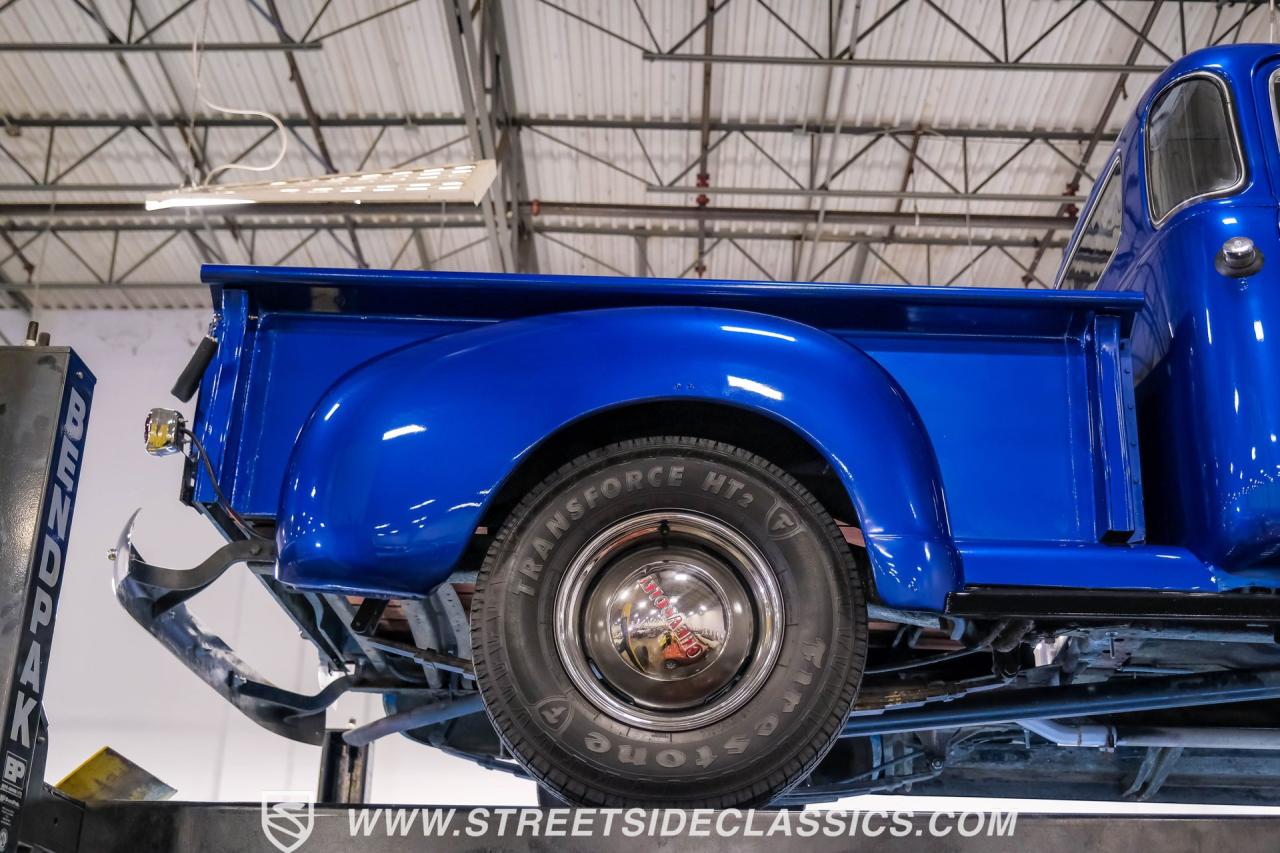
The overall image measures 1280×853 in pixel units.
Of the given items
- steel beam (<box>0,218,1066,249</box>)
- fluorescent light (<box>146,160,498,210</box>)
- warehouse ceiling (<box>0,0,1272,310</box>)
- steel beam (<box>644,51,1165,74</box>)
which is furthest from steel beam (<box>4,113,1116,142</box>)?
fluorescent light (<box>146,160,498,210</box>)

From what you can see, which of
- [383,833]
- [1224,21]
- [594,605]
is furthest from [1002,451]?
[1224,21]

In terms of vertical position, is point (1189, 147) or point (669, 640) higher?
point (1189, 147)

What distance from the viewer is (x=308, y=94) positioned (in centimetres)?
1052

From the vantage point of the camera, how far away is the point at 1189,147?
111 inches

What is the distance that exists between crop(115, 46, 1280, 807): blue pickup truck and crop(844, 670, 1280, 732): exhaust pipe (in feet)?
0.03

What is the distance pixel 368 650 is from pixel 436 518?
1.06 metres

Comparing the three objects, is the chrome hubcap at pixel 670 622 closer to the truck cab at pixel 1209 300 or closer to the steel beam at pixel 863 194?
the truck cab at pixel 1209 300

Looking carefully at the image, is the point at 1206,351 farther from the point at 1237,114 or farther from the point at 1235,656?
the point at 1235,656

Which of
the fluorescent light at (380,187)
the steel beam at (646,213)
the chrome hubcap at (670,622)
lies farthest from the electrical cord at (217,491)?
the steel beam at (646,213)

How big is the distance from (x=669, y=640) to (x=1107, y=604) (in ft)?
3.05

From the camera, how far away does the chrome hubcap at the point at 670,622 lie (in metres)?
2.15

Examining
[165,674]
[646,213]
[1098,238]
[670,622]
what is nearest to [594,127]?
[646,213]

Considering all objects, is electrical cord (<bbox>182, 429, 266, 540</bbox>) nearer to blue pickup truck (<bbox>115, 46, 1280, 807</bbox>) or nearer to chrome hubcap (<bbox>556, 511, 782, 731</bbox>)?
blue pickup truck (<bbox>115, 46, 1280, 807</bbox>)

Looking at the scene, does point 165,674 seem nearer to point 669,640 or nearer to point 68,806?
point 68,806
